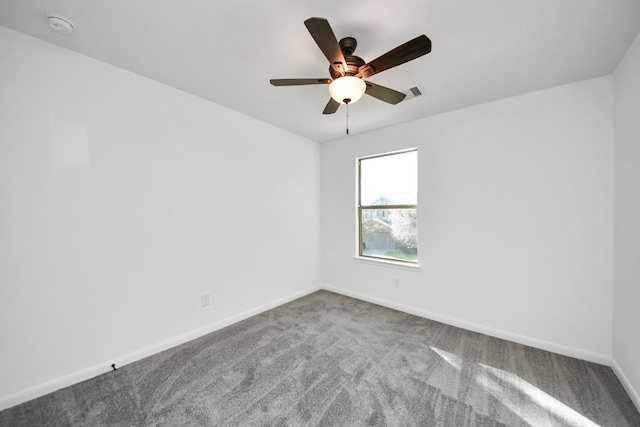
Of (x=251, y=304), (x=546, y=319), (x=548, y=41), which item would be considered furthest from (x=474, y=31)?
(x=251, y=304)

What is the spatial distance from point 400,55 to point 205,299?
2.77m

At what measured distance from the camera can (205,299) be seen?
264cm

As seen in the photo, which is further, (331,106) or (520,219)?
(520,219)

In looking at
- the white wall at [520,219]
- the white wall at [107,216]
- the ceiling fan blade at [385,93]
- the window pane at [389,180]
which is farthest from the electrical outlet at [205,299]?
the ceiling fan blade at [385,93]

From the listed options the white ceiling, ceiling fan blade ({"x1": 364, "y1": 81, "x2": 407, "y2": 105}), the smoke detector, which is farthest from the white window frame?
the smoke detector

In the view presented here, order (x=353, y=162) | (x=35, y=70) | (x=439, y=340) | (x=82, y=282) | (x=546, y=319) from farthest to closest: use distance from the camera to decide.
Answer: (x=353, y=162) < (x=439, y=340) < (x=546, y=319) < (x=82, y=282) < (x=35, y=70)

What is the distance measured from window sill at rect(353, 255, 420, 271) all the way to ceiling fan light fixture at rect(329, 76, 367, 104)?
2282 millimetres

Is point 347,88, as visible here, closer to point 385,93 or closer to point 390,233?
point 385,93

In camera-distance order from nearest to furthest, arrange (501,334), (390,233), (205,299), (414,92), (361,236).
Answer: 1. (414,92)
2. (501,334)
3. (205,299)
4. (390,233)
5. (361,236)

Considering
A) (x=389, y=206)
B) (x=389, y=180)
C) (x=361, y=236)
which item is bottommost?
(x=361, y=236)

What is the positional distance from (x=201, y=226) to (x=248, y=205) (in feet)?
2.06

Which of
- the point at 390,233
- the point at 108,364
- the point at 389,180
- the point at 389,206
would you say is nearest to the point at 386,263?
the point at 390,233

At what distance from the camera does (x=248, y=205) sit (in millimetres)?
3059

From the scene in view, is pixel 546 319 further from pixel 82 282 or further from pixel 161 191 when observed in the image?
pixel 82 282
